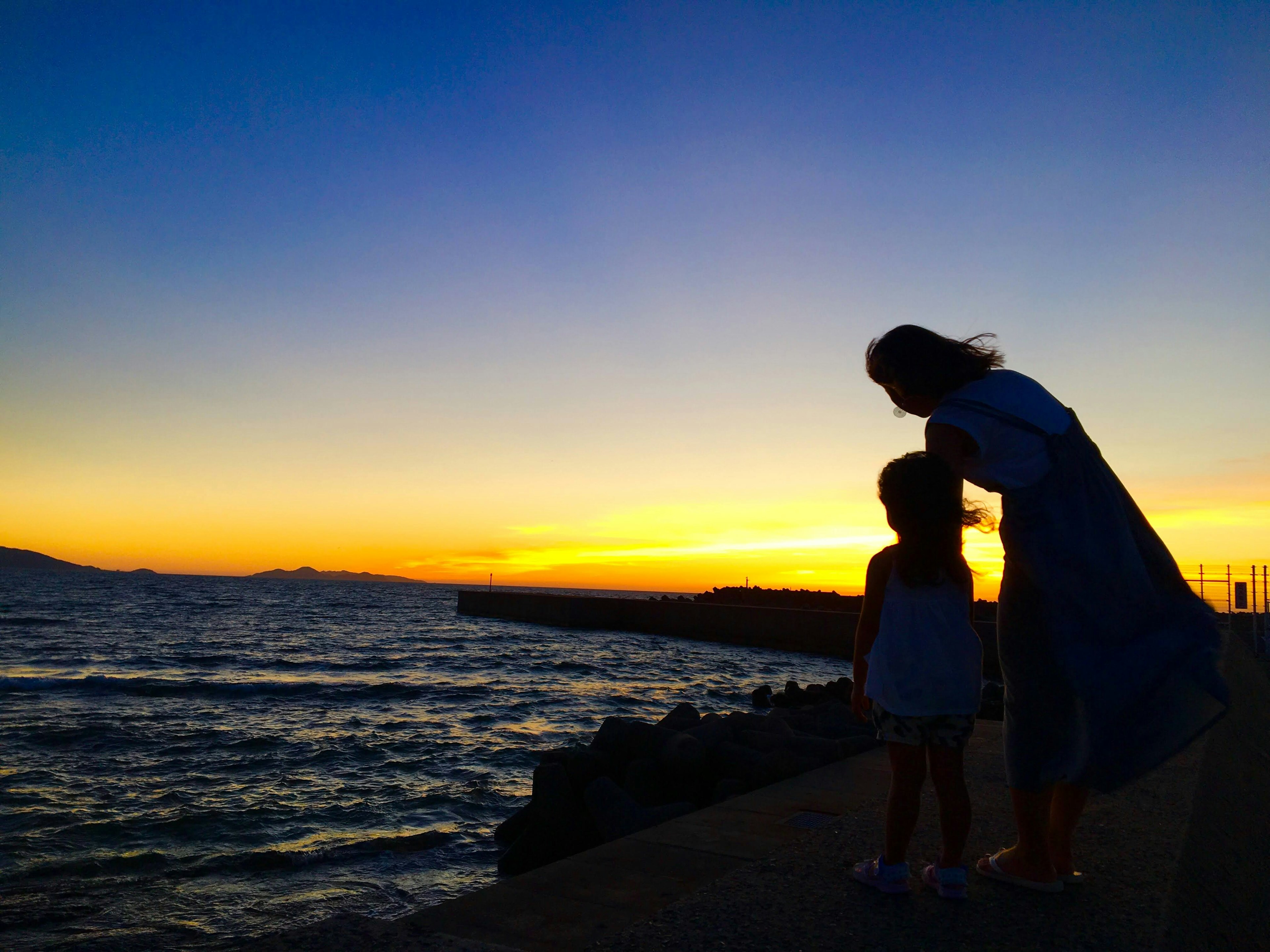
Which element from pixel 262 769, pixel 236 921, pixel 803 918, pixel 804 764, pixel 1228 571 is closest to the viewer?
pixel 803 918

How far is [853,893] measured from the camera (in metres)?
2.35

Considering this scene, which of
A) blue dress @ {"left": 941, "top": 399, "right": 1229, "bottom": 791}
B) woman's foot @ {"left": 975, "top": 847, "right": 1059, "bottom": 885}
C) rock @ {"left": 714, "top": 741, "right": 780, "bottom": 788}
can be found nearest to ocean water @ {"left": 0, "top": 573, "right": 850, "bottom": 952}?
rock @ {"left": 714, "top": 741, "right": 780, "bottom": 788}

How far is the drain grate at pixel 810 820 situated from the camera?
3.48 m

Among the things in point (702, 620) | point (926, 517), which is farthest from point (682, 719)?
point (702, 620)

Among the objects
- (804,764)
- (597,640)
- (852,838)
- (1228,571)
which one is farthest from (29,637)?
(1228,571)

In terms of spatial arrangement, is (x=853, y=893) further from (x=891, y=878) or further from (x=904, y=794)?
(x=904, y=794)

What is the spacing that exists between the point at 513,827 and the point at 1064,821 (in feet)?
13.8

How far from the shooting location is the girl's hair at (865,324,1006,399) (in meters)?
2.16

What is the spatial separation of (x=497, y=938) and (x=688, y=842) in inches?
48.7

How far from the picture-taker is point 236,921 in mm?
4312

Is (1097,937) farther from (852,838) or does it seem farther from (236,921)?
(236,921)

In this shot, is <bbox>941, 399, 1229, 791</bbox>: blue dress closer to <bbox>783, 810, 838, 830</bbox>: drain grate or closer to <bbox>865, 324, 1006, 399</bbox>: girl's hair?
<bbox>865, 324, 1006, 399</bbox>: girl's hair

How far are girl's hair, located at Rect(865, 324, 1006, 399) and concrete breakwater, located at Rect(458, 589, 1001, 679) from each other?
1691cm

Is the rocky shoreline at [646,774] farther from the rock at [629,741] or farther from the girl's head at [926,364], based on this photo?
the girl's head at [926,364]
